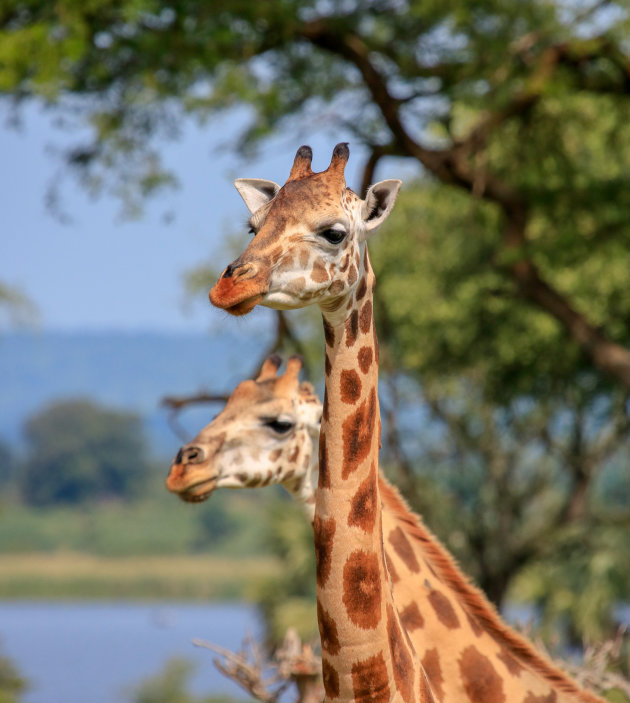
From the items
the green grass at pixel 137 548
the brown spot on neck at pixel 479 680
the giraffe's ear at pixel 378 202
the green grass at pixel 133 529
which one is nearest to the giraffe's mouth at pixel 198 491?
the brown spot on neck at pixel 479 680

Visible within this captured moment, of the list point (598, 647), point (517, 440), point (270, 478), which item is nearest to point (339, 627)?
point (270, 478)

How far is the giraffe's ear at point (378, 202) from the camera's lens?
4496 millimetres

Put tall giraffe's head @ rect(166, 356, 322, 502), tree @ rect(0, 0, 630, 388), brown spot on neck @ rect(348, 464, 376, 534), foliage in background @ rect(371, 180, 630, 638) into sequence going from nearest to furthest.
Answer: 1. brown spot on neck @ rect(348, 464, 376, 534)
2. tall giraffe's head @ rect(166, 356, 322, 502)
3. tree @ rect(0, 0, 630, 388)
4. foliage in background @ rect(371, 180, 630, 638)

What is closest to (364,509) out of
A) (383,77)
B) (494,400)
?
(383,77)

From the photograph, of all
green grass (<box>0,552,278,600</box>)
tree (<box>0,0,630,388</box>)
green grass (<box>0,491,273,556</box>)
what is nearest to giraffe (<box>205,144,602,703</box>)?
tree (<box>0,0,630,388</box>)

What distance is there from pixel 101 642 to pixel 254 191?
162 m

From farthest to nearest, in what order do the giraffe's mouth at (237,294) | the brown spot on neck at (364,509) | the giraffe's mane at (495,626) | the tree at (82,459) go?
the tree at (82,459) → the giraffe's mane at (495,626) → the brown spot on neck at (364,509) → the giraffe's mouth at (237,294)

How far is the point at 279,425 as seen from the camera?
6.94 metres


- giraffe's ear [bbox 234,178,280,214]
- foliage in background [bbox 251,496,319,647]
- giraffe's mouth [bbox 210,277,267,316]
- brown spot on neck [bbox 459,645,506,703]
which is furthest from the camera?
foliage in background [bbox 251,496,319,647]

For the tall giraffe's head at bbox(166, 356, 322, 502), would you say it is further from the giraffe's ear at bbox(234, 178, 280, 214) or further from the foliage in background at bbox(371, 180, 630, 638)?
the foliage in background at bbox(371, 180, 630, 638)

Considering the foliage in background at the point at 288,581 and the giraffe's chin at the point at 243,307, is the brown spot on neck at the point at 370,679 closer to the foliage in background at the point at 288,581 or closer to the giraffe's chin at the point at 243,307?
the giraffe's chin at the point at 243,307

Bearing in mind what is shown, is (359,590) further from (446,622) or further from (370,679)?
(446,622)

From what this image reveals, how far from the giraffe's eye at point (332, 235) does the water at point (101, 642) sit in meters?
76.5

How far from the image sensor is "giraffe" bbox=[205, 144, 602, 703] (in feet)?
13.8
